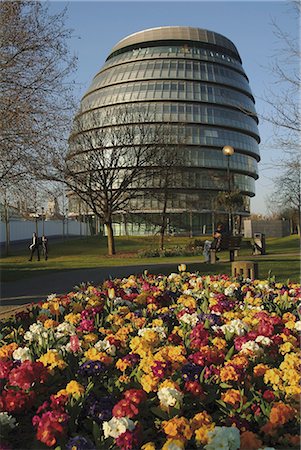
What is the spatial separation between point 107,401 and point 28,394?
0.65m

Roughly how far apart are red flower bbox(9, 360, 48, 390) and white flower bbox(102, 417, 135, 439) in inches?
39.7

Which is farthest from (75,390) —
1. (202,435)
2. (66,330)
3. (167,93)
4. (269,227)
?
(167,93)

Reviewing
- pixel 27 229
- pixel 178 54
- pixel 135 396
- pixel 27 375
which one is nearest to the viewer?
pixel 135 396

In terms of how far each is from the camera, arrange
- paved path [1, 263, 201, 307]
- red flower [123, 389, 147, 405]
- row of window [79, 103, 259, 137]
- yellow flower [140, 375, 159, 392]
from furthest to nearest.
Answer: row of window [79, 103, 259, 137] < paved path [1, 263, 201, 307] < yellow flower [140, 375, 159, 392] < red flower [123, 389, 147, 405]

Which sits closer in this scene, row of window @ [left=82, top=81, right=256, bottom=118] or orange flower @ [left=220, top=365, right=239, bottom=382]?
orange flower @ [left=220, top=365, right=239, bottom=382]

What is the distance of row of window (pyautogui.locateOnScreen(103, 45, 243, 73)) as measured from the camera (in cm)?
8400

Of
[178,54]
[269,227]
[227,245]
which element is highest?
[178,54]

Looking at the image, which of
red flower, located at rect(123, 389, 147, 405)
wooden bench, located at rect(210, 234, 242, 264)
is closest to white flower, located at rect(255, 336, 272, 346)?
red flower, located at rect(123, 389, 147, 405)

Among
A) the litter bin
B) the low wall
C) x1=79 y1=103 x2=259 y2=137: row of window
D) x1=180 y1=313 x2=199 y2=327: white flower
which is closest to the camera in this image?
x1=180 y1=313 x2=199 y2=327: white flower

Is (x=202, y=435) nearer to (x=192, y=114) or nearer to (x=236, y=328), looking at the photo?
(x=236, y=328)

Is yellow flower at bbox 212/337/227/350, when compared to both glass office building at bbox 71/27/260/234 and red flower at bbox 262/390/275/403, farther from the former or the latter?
glass office building at bbox 71/27/260/234

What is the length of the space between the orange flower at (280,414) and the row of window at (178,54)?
85.4 metres

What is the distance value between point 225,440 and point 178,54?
87.0 meters

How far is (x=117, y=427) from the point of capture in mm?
2891
